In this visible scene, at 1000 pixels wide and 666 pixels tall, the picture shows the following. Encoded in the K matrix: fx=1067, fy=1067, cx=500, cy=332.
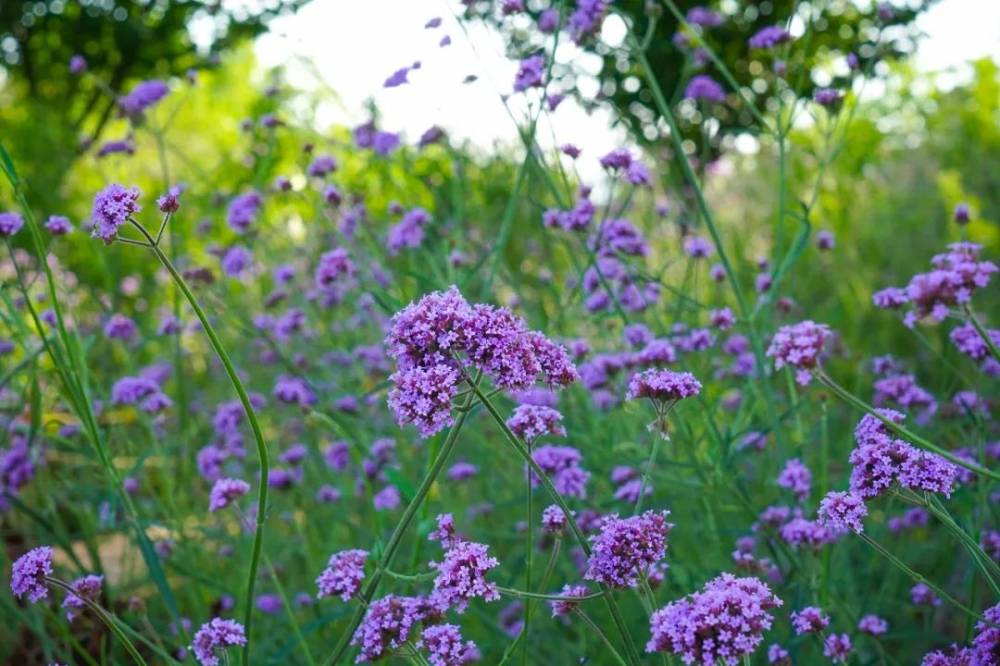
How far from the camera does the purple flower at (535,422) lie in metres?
1.60

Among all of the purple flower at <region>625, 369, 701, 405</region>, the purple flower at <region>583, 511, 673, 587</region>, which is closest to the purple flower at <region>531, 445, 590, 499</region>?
the purple flower at <region>625, 369, 701, 405</region>

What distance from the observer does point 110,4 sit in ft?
27.0

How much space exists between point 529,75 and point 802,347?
132 centimetres

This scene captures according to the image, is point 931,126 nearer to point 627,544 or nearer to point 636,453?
point 636,453

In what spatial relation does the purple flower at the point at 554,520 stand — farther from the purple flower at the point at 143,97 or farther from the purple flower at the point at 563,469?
the purple flower at the point at 143,97

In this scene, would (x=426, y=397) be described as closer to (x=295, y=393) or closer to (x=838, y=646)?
(x=838, y=646)

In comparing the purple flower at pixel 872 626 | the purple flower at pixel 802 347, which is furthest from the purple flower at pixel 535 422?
the purple flower at pixel 872 626

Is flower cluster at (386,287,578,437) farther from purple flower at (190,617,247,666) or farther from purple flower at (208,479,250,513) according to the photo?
purple flower at (208,479,250,513)

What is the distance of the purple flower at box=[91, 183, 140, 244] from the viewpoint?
4.64 feet

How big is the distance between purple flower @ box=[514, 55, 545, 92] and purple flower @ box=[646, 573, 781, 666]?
64.1 inches

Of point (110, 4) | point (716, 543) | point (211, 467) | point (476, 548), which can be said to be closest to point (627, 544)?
point (476, 548)

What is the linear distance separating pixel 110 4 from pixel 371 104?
5.58 metres

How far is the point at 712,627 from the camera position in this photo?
1229 millimetres

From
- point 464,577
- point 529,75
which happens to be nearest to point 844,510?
point 464,577
